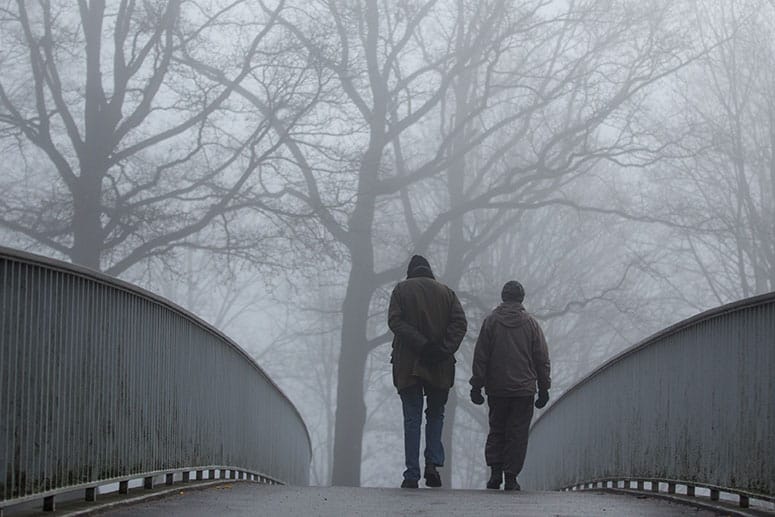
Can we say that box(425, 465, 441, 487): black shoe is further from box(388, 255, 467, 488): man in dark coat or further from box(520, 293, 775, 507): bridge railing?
box(520, 293, 775, 507): bridge railing

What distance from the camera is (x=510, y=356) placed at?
475 inches

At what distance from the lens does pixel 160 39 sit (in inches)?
934

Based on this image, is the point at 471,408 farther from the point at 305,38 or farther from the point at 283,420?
the point at 283,420

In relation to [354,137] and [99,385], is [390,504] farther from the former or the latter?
[354,137]

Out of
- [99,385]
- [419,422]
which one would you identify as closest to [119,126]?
[419,422]

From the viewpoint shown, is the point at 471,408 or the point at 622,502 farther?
the point at 471,408

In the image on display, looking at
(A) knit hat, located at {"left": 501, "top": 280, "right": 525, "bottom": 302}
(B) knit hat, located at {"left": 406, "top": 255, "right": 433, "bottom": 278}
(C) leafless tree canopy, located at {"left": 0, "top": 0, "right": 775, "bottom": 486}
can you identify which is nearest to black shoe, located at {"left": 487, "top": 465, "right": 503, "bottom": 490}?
(A) knit hat, located at {"left": 501, "top": 280, "right": 525, "bottom": 302}

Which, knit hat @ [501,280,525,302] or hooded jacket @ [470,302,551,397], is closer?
hooded jacket @ [470,302,551,397]

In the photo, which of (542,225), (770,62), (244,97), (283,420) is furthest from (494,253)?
(283,420)

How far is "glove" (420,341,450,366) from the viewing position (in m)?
11.8

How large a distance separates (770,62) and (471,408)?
38.8 feet

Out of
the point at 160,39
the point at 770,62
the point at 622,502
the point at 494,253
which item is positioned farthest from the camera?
the point at 494,253

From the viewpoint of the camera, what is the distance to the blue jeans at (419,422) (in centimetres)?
1191

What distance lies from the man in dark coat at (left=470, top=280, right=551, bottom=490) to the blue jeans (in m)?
0.40
